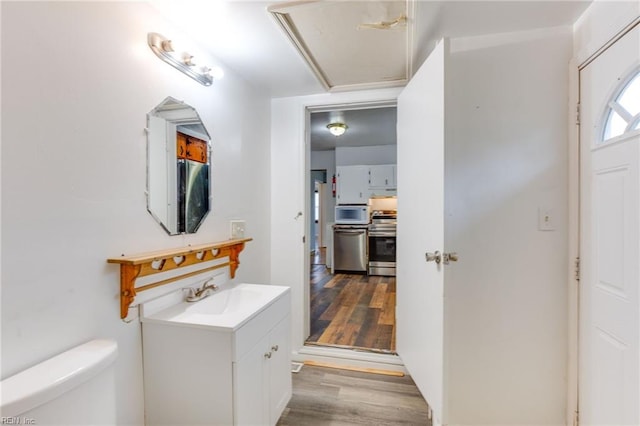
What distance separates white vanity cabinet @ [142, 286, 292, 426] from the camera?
1.23 meters

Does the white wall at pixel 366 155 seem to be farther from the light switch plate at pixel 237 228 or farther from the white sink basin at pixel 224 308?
the white sink basin at pixel 224 308

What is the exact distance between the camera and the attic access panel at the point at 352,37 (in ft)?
4.55

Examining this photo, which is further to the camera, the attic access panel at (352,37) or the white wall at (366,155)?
the white wall at (366,155)

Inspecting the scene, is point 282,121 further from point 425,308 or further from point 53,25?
point 425,308

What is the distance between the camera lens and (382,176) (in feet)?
17.8

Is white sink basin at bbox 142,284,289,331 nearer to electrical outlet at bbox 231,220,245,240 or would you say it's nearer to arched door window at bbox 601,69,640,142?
electrical outlet at bbox 231,220,245,240

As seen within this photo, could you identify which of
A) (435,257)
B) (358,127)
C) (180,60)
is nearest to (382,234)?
(358,127)

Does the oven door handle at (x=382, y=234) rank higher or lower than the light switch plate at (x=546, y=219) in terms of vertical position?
lower

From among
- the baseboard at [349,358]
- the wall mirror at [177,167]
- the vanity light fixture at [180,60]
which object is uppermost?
the vanity light fixture at [180,60]

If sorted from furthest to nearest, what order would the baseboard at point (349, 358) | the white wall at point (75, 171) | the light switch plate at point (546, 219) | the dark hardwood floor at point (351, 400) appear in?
the baseboard at point (349, 358) → the dark hardwood floor at point (351, 400) → the light switch plate at point (546, 219) → the white wall at point (75, 171)

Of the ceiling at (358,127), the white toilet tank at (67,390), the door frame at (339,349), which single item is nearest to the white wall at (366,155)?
the ceiling at (358,127)

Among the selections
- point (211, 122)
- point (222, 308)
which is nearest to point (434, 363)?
point (222, 308)

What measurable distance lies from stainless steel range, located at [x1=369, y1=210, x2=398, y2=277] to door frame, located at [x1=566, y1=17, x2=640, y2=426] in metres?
3.67

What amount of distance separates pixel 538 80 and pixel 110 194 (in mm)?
2149
